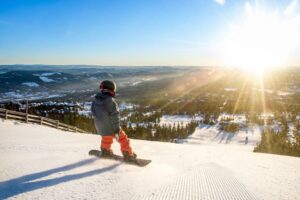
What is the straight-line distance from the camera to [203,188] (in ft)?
12.6

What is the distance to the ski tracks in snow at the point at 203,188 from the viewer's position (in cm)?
344

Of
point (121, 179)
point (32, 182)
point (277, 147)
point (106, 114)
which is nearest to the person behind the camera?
point (32, 182)

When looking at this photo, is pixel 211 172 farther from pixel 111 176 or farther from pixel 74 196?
pixel 74 196

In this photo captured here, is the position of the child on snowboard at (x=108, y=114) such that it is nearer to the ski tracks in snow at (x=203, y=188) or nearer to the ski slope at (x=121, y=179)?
the ski slope at (x=121, y=179)

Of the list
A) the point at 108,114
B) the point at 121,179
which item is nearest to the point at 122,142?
the point at 108,114

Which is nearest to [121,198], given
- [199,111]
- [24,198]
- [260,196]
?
[24,198]

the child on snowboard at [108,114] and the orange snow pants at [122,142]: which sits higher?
the child on snowboard at [108,114]

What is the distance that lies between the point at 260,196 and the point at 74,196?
2375 mm

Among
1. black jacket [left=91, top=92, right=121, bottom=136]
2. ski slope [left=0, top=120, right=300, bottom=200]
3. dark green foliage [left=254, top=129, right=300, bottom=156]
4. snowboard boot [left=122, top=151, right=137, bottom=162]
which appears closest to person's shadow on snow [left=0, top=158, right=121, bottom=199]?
ski slope [left=0, top=120, right=300, bottom=200]

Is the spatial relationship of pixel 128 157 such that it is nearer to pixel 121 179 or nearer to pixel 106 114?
pixel 106 114

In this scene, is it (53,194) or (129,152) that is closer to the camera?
(53,194)

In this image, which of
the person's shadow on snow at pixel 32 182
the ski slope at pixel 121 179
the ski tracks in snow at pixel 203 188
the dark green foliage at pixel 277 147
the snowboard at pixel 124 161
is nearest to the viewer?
the person's shadow on snow at pixel 32 182

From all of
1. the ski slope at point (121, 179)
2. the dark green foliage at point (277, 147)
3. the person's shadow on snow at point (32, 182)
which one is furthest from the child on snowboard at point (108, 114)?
the dark green foliage at point (277, 147)

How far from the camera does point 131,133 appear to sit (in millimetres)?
61469
